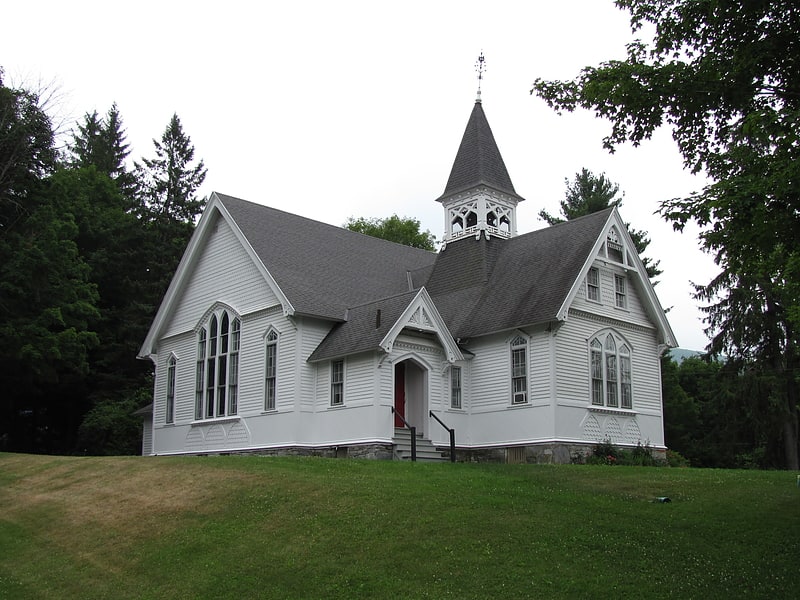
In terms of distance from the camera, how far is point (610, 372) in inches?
1111

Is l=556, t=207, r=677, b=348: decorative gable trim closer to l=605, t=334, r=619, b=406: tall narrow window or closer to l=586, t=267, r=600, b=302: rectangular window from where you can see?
l=586, t=267, r=600, b=302: rectangular window

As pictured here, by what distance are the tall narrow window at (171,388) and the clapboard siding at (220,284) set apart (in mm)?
1089

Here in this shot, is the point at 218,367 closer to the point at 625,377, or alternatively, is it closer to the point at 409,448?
the point at 409,448

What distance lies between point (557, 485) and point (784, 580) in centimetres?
619

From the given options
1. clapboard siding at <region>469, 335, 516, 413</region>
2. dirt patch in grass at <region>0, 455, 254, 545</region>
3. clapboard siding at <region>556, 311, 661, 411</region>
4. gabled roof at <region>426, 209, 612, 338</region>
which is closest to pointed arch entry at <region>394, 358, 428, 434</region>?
clapboard siding at <region>469, 335, 516, 413</region>

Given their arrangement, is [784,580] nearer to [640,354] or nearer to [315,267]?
[640,354]

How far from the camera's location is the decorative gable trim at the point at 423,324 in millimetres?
25047

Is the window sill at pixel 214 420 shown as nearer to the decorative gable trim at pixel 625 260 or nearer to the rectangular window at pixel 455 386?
the rectangular window at pixel 455 386

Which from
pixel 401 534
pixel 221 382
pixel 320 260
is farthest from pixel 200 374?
pixel 401 534

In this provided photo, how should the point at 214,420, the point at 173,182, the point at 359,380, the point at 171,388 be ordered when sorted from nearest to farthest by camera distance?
the point at 359,380 < the point at 214,420 < the point at 171,388 < the point at 173,182

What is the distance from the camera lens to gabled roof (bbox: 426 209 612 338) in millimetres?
26953

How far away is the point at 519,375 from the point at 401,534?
12962 mm

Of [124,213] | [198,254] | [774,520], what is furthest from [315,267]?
[124,213]

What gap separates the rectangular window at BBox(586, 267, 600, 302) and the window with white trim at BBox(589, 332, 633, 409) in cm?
125
